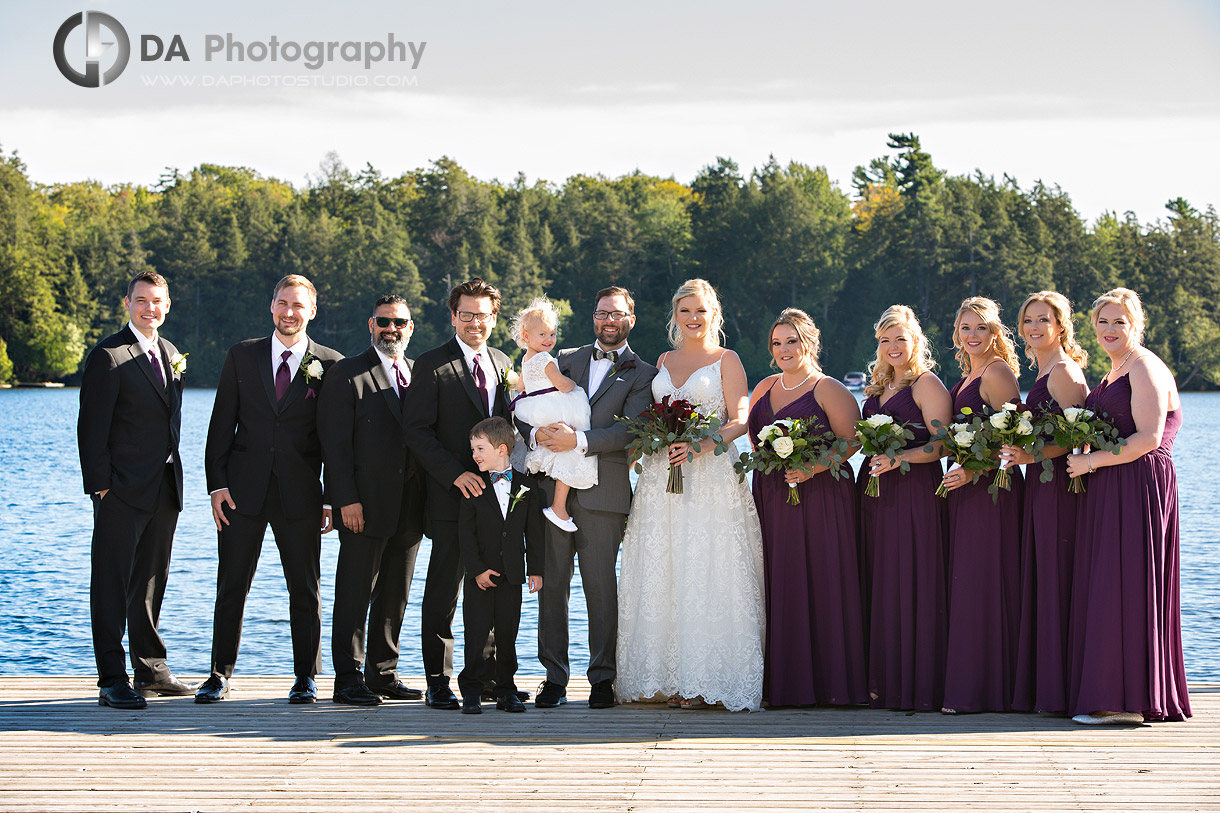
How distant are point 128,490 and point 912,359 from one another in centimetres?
415

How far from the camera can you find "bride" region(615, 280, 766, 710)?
21.0 ft

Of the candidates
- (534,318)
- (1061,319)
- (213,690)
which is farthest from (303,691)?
(1061,319)

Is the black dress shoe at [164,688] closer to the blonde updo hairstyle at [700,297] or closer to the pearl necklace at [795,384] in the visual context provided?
the blonde updo hairstyle at [700,297]

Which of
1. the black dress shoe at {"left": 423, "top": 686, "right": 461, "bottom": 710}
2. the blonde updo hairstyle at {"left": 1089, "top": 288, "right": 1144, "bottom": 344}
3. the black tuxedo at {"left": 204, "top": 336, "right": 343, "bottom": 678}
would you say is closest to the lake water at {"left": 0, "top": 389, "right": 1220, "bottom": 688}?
the black tuxedo at {"left": 204, "top": 336, "right": 343, "bottom": 678}

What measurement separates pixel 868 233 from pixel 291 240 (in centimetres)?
3238

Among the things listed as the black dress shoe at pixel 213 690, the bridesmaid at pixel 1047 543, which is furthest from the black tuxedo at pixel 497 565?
the bridesmaid at pixel 1047 543

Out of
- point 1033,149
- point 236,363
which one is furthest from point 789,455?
point 1033,149

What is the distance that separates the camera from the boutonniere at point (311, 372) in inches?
257

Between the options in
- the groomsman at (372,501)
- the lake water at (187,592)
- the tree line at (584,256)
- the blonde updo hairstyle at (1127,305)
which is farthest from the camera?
the tree line at (584,256)

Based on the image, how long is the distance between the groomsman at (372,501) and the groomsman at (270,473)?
0.14 meters

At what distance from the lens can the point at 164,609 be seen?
1528 centimetres

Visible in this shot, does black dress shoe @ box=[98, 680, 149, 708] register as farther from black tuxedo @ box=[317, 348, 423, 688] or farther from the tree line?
the tree line

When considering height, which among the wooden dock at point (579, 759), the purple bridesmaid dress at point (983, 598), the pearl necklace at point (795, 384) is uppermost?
the pearl necklace at point (795, 384)

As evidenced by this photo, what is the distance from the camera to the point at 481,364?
6.57m
